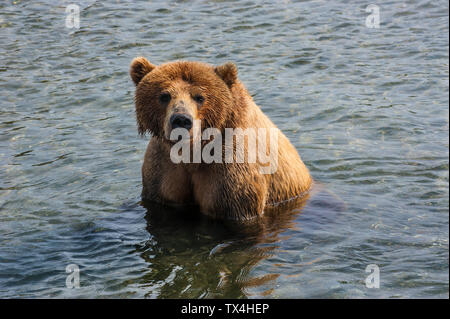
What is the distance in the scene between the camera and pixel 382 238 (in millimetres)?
6480

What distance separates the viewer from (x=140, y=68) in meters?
6.20

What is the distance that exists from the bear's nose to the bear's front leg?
0.79 meters

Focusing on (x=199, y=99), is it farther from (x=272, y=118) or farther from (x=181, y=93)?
(x=272, y=118)

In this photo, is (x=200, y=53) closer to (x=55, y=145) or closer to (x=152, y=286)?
(x=55, y=145)

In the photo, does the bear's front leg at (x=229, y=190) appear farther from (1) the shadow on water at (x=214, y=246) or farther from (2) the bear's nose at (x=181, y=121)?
(2) the bear's nose at (x=181, y=121)

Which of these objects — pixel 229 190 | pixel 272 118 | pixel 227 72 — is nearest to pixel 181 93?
pixel 227 72

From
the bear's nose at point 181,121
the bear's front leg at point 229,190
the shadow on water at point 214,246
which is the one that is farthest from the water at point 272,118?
the bear's nose at point 181,121

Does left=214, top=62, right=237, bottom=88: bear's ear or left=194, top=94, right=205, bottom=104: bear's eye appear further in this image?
left=214, top=62, right=237, bottom=88: bear's ear

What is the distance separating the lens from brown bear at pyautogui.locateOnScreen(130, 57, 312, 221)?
5922mm

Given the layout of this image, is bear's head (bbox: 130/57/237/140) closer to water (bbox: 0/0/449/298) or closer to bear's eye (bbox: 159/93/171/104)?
bear's eye (bbox: 159/93/171/104)

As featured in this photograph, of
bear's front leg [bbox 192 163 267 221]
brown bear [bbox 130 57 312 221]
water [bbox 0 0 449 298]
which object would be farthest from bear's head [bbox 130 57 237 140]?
water [bbox 0 0 449 298]

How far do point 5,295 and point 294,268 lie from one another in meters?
2.35

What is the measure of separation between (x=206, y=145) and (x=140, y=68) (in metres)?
0.90

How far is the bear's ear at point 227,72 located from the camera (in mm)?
6086
